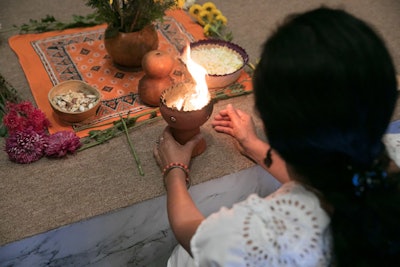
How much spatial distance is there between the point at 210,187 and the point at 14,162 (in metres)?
0.48

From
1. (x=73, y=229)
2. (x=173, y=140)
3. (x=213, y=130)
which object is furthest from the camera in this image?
(x=213, y=130)

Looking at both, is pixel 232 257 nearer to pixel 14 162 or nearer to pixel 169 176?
pixel 169 176

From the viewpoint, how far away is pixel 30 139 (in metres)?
0.99

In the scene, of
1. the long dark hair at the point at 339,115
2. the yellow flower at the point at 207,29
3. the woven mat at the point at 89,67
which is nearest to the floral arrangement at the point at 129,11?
the woven mat at the point at 89,67

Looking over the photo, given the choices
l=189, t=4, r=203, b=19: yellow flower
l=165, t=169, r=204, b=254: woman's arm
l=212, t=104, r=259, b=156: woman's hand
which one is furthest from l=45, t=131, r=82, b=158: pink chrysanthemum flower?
l=189, t=4, r=203, b=19: yellow flower

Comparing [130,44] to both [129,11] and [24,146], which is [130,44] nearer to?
[129,11]

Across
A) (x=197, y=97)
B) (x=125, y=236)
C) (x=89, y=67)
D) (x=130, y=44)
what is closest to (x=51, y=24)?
(x=89, y=67)

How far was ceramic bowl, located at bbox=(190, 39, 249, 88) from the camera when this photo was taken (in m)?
1.22

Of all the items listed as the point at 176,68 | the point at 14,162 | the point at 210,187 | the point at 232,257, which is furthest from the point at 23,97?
the point at 232,257

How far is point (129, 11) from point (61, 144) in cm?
45

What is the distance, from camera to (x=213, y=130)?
3.72ft

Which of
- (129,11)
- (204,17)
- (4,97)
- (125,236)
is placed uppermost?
(129,11)

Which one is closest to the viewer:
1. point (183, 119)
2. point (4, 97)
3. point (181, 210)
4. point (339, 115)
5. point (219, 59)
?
point (339, 115)

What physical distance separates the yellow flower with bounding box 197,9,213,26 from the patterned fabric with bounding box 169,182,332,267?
98 cm
